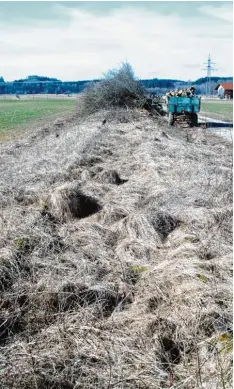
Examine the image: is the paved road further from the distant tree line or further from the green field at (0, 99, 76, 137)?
the distant tree line

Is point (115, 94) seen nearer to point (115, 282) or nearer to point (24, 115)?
point (24, 115)

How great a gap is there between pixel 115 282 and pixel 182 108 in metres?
15.9

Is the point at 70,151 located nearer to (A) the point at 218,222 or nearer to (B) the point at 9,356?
(A) the point at 218,222

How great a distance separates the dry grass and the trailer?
1155cm

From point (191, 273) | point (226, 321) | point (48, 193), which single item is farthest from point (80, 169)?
point (226, 321)

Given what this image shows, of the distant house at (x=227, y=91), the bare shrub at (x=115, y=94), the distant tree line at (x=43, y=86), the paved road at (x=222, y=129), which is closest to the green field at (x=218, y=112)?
the paved road at (x=222, y=129)

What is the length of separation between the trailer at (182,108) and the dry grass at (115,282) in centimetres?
1155

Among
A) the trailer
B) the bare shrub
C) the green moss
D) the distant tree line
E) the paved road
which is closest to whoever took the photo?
the green moss

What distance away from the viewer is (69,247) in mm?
4996

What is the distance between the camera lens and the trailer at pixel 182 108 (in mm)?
19000

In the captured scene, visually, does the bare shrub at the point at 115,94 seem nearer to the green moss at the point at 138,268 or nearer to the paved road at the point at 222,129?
the paved road at the point at 222,129

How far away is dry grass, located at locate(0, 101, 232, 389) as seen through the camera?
3.04 meters

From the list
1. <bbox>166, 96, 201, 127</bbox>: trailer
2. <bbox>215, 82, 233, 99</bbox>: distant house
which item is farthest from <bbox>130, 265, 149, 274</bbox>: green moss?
<bbox>215, 82, 233, 99</bbox>: distant house

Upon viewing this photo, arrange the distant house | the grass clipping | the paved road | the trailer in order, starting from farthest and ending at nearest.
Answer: the distant house → the trailer → the paved road → the grass clipping
